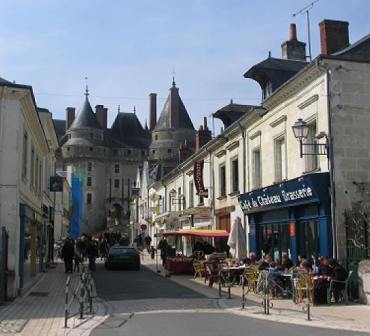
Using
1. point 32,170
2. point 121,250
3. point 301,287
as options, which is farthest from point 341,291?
point 121,250

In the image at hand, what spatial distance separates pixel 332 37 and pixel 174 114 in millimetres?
73458

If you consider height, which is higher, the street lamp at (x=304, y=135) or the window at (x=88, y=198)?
the window at (x=88, y=198)

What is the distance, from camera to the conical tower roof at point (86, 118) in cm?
9262

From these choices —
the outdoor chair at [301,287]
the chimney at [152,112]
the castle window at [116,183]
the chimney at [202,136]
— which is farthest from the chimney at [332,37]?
the chimney at [152,112]

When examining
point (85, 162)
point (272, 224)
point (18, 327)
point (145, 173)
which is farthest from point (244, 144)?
point (85, 162)

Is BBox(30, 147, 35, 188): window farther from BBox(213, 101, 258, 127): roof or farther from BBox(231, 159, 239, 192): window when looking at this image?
BBox(213, 101, 258, 127): roof

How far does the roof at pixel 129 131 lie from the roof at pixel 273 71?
7936cm

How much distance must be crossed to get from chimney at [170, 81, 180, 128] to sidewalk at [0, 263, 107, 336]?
74648mm

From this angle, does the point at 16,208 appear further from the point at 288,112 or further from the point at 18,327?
the point at 288,112

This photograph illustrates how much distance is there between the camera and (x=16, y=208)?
47.7 feet

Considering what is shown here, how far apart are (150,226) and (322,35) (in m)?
36.3

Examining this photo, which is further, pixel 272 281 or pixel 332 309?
pixel 272 281

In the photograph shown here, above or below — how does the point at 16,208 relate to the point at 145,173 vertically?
below

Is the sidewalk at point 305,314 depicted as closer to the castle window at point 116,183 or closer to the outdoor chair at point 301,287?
the outdoor chair at point 301,287
